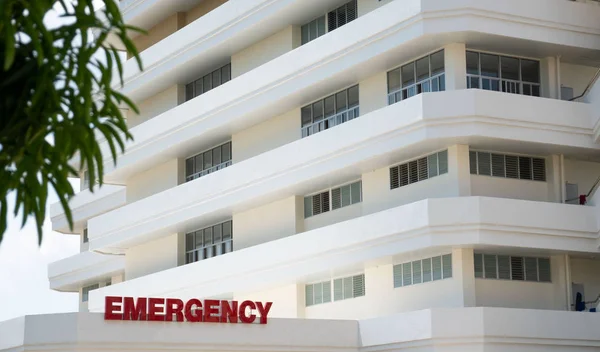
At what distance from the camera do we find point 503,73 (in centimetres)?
3775

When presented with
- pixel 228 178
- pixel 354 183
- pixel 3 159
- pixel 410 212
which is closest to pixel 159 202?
pixel 228 178

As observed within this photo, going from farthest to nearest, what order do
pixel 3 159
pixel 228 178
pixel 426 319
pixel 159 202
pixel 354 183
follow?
pixel 159 202, pixel 228 178, pixel 354 183, pixel 426 319, pixel 3 159

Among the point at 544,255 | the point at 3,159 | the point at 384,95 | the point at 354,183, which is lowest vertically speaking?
the point at 3,159

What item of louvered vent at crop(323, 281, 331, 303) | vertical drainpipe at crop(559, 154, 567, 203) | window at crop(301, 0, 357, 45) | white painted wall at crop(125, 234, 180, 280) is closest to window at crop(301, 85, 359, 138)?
window at crop(301, 0, 357, 45)

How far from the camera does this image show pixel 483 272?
36.5 meters

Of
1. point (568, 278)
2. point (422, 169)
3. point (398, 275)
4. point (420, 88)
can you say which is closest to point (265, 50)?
point (420, 88)

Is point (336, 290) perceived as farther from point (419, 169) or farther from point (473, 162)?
point (473, 162)

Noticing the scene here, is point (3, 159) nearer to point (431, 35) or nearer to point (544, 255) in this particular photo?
point (431, 35)

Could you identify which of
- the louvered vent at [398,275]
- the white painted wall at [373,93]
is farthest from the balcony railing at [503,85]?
the louvered vent at [398,275]

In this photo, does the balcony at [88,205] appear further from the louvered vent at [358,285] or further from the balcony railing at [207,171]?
the louvered vent at [358,285]

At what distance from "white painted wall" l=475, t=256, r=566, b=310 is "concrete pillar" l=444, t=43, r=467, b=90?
19.0ft

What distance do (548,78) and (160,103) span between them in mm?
19448

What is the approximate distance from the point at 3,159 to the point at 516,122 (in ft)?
89.2

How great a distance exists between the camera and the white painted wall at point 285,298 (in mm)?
42281
